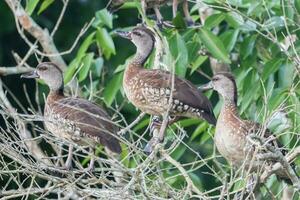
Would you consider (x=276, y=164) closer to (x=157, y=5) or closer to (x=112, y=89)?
(x=112, y=89)

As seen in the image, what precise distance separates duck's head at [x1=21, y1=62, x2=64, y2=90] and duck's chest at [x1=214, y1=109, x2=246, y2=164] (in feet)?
3.84

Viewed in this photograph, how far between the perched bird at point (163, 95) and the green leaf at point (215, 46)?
600mm

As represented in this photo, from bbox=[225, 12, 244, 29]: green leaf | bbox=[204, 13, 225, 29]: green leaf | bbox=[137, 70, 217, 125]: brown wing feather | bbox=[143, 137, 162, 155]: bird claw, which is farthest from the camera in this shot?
bbox=[225, 12, 244, 29]: green leaf

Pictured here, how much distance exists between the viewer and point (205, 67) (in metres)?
13.8

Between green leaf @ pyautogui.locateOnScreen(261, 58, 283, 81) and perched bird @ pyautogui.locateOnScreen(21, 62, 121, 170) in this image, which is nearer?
perched bird @ pyautogui.locateOnScreen(21, 62, 121, 170)

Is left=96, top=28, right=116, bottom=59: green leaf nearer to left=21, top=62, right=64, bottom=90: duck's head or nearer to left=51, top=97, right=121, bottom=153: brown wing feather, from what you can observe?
left=21, top=62, right=64, bottom=90: duck's head

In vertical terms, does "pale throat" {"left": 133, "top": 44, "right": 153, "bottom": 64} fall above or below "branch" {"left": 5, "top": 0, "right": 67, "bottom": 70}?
above

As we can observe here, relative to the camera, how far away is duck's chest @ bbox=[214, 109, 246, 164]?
7.22m

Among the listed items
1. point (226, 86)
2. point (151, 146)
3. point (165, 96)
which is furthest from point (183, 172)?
point (226, 86)

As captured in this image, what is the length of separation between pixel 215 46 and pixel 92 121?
4.16ft

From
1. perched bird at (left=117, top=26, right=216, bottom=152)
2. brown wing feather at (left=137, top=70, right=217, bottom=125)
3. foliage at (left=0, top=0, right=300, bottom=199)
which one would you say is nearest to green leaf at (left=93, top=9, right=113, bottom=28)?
→ foliage at (left=0, top=0, right=300, bottom=199)

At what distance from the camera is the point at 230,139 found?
7270 mm

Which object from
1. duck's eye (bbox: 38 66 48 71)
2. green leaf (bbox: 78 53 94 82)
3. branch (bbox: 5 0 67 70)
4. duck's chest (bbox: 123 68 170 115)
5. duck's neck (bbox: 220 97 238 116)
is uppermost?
duck's chest (bbox: 123 68 170 115)

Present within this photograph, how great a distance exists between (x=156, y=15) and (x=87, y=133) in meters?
2.11
